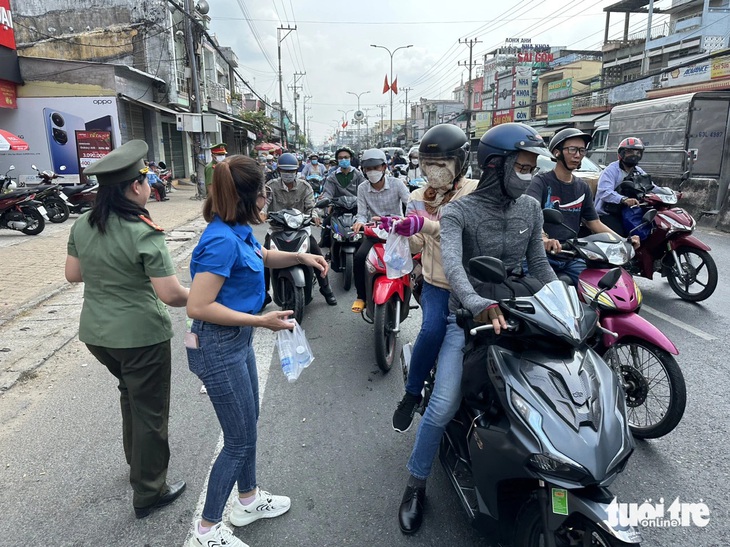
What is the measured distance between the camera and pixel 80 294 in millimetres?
6773

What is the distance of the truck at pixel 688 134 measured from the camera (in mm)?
11789

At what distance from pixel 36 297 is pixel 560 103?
1540 inches

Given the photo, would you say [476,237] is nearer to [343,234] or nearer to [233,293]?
[233,293]

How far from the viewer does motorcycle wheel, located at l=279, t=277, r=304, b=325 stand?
5277 mm

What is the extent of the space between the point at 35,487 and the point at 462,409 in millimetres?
2453

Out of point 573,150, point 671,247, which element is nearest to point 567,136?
point 573,150

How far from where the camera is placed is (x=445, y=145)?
280 cm

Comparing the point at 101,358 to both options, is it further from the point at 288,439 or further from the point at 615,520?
the point at 615,520

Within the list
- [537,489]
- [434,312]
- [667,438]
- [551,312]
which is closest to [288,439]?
[434,312]

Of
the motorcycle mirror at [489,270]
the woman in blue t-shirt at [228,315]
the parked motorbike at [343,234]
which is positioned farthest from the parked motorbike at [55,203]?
the motorcycle mirror at [489,270]

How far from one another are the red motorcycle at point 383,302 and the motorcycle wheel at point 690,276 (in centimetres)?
356

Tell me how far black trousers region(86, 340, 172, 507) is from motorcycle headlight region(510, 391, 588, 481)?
1.74 metres

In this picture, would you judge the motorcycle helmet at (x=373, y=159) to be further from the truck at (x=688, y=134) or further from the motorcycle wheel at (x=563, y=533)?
the truck at (x=688, y=134)
